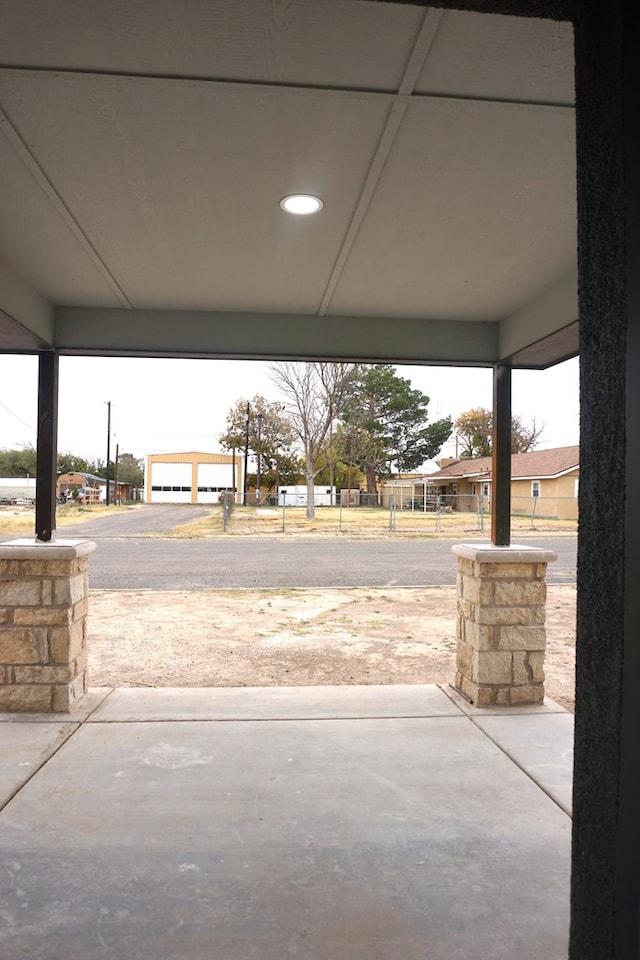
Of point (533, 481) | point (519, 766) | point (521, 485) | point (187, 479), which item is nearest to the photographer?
point (519, 766)

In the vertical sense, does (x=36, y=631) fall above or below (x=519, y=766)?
above

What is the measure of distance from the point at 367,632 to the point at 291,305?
12.7 feet

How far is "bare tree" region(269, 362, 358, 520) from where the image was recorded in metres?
23.4

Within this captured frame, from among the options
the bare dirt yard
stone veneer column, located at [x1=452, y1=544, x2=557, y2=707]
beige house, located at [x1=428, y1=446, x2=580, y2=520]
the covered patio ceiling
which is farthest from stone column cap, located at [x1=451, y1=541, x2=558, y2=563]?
beige house, located at [x1=428, y1=446, x2=580, y2=520]

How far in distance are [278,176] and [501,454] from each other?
273 cm

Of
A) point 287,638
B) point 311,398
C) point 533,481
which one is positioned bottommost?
point 287,638

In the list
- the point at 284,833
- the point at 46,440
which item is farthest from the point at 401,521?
the point at 284,833

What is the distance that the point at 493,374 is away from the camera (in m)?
4.54

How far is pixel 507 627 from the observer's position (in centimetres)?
408

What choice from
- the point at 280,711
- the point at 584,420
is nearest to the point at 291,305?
the point at 280,711

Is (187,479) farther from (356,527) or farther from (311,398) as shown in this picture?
(356,527)

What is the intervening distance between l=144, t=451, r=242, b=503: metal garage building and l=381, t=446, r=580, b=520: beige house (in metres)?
10.8

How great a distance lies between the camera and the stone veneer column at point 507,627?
4.04m

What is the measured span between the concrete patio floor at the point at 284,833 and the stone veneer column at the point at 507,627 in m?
0.19
